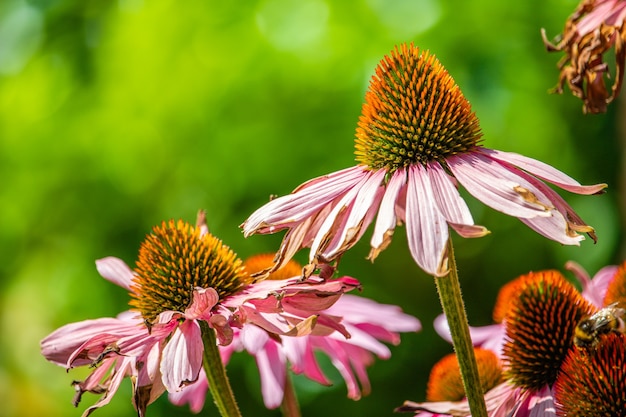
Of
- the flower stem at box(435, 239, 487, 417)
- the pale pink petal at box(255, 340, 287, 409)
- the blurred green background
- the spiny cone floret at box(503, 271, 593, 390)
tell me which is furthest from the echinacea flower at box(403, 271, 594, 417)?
the blurred green background

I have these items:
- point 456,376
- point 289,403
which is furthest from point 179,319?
point 456,376

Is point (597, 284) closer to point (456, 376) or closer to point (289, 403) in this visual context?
point (456, 376)

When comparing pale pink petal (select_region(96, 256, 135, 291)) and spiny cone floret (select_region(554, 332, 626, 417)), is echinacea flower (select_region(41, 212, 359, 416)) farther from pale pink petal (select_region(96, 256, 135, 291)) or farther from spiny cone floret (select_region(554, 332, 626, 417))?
spiny cone floret (select_region(554, 332, 626, 417))

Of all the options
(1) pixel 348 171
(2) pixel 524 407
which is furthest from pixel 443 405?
(1) pixel 348 171

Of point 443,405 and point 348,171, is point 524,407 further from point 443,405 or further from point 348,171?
point 348,171

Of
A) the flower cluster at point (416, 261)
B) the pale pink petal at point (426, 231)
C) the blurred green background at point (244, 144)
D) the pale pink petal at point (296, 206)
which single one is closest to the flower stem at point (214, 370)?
the flower cluster at point (416, 261)
